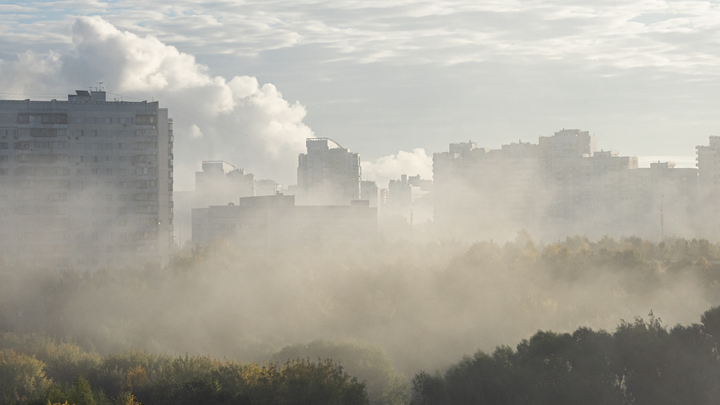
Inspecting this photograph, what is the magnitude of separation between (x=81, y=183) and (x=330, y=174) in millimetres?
57646

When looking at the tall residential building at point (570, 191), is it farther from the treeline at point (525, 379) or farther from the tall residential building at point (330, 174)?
the treeline at point (525, 379)

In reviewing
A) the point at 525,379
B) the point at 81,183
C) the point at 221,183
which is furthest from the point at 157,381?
the point at 221,183

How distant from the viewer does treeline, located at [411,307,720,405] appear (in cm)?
2494

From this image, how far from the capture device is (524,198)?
349 ft

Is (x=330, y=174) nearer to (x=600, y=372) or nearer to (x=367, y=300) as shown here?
(x=367, y=300)

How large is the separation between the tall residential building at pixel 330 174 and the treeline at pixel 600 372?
85.9 m

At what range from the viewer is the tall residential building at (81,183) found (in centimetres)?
5912

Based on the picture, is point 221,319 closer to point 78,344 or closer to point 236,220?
point 78,344

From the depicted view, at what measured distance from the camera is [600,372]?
26250mm

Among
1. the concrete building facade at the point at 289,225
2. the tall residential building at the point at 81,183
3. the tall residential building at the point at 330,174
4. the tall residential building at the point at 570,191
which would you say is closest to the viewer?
the tall residential building at the point at 81,183

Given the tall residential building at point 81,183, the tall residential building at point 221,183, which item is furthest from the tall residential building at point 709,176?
the tall residential building at point 81,183

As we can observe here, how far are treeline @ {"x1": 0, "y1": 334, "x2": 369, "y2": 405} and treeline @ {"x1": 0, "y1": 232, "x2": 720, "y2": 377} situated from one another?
7.27m

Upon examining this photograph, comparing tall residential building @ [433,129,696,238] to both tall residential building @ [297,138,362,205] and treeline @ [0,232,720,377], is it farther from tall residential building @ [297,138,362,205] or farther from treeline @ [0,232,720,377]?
treeline @ [0,232,720,377]

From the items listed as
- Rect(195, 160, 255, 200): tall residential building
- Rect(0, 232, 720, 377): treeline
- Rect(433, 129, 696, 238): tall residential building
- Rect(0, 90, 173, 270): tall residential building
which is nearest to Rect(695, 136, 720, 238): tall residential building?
Rect(433, 129, 696, 238): tall residential building
